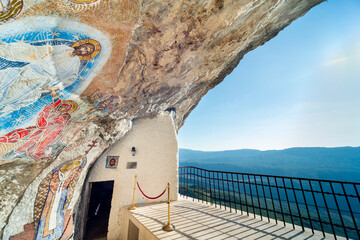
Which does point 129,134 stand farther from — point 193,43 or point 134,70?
point 193,43

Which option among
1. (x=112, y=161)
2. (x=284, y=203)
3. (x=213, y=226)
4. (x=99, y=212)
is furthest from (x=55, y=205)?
(x=284, y=203)

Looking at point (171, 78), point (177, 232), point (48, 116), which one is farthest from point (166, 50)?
point (177, 232)

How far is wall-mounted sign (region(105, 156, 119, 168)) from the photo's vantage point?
557 cm

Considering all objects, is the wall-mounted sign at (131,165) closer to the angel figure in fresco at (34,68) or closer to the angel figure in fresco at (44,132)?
the angel figure in fresco at (44,132)

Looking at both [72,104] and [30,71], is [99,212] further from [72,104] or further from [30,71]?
[30,71]

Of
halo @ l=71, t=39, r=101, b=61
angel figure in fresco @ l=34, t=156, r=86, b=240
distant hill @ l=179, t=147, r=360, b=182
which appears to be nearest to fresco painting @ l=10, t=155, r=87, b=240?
angel figure in fresco @ l=34, t=156, r=86, b=240

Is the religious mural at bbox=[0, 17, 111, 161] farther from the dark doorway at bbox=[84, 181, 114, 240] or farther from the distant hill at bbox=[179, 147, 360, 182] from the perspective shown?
the distant hill at bbox=[179, 147, 360, 182]

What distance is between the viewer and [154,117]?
720 cm

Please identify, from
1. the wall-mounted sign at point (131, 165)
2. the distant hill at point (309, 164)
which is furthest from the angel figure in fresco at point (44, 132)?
the distant hill at point (309, 164)

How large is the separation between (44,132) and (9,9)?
2352mm

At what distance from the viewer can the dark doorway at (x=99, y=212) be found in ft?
20.3

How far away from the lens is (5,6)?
1.50 m

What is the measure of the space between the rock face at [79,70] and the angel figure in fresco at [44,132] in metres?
0.02

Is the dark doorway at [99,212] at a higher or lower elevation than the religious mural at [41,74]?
lower
